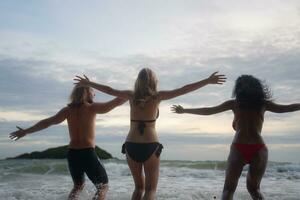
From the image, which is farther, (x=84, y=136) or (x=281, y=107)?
(x=84, y=136)

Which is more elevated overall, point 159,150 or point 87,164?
point 159,150

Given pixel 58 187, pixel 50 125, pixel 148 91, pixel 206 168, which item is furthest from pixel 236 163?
pixel 206 168

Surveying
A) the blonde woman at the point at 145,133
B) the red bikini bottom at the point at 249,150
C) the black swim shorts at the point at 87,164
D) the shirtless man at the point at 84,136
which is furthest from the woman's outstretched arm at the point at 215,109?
the black swim shorts at the point at 87,164

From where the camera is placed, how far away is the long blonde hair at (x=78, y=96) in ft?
20.8

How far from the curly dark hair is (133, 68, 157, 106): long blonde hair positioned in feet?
3.57

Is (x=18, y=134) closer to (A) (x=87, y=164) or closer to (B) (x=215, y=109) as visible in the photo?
(A) (x=87, y=164)

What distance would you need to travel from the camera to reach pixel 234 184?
556cm

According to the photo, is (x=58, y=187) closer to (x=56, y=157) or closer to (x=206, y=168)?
(x=206, y=168)

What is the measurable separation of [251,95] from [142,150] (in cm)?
158

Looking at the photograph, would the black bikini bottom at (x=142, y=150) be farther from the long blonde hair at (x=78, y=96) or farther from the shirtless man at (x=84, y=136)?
the long blonde hair at (x=78, y=96)

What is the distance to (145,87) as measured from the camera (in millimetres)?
5695

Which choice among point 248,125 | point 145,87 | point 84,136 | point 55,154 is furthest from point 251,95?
point 55,154

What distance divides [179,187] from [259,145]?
21.9 ft

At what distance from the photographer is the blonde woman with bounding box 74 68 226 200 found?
563 cm
